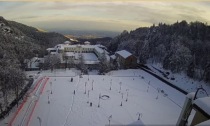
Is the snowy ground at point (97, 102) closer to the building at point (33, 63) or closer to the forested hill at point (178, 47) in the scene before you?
the forested hill at point (178, 47)

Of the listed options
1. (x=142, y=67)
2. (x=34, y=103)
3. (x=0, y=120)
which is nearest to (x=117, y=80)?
(x=142, y=67)

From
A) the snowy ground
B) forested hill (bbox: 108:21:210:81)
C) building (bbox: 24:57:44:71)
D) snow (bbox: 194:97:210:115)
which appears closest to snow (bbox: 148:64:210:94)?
forested hill (bbox: 108:21:210:81)

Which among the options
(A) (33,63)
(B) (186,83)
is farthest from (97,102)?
(A) (33,63)

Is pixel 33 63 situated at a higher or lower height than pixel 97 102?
lower

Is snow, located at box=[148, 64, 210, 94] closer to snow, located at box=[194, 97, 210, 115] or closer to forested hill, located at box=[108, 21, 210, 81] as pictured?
forested hill, located at box=[108, 21, 210, 81]

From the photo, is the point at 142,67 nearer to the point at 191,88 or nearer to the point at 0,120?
the point at 191,88

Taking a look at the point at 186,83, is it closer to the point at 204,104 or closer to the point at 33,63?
the point at 204,104
